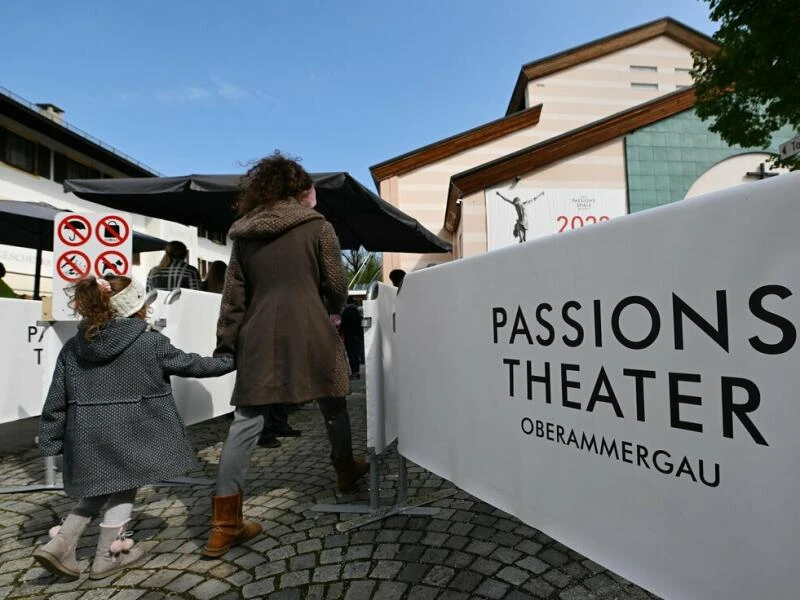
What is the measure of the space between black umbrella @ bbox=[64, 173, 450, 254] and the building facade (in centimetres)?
1582

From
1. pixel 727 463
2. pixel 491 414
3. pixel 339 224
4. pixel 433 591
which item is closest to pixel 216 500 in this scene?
pixel 433 591

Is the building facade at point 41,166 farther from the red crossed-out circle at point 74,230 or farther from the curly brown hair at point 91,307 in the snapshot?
the curly brown hair at point 91,307

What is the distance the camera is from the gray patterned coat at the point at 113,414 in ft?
7.63

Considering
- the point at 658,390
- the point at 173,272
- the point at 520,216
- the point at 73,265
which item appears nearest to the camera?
the point at 658,390

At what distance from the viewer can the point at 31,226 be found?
25.8 feet

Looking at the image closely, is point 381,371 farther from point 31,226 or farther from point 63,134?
point 63,134

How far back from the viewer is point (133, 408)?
2406 millimetres

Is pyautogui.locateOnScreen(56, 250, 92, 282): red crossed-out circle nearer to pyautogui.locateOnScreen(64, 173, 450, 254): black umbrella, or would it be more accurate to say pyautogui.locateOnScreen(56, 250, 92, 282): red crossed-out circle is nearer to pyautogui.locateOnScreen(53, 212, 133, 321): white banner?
pyautogui.locateOnScreen(53, 212, 133, 321): white banner

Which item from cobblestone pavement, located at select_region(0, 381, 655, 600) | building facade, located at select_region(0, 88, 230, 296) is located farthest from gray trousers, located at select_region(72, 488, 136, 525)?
building facade, located at select_region(0, 88, 230, 296)

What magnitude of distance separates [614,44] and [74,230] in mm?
20382

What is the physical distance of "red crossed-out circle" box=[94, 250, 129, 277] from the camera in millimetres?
4004

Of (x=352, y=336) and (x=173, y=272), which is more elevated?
(x=173, y=272)

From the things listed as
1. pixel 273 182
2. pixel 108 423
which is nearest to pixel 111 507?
pixel 108 423

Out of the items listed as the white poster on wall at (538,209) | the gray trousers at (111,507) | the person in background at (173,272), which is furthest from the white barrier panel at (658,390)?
the white poster on wall at (538,209)
